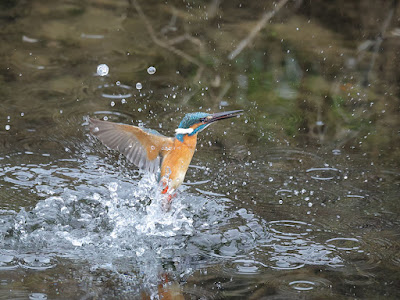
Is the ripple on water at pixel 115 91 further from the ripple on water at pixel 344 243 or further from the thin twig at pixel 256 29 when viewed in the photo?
the ripple on water at pixel 344 243

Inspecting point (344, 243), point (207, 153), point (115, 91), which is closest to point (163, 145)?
point (207, 153)

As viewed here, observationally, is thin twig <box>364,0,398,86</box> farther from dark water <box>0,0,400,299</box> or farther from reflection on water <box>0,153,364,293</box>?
reflection on water <box>0,153,364,293</box>

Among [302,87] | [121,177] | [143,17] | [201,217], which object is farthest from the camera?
[143,17]

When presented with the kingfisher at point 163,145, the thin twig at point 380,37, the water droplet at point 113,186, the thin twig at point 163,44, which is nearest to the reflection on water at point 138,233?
the water droplet at point 113,186

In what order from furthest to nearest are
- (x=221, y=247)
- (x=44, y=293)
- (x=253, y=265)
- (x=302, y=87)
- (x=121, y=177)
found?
(x=302, y=87), (x=121, y=177), (x=221, y=247), (x=253, y=265), (x=44, y=293)

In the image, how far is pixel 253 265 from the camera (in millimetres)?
3301

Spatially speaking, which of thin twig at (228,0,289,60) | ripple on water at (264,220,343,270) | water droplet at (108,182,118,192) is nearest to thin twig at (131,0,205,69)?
thin twig at (228,0,289,60)

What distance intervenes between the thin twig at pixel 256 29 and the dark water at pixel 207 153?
0.07 metres

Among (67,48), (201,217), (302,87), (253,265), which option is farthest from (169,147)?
(67,48)

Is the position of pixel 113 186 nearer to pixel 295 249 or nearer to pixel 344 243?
pixel 295 249

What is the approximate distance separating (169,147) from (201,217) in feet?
1.67

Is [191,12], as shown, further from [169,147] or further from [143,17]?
[169,147]

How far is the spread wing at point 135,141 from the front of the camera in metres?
3.83

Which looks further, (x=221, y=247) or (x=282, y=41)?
(x=282, y=41)
